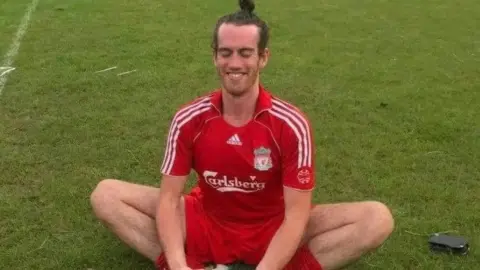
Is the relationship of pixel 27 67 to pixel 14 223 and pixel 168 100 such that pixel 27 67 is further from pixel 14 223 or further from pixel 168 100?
pixel 14 223

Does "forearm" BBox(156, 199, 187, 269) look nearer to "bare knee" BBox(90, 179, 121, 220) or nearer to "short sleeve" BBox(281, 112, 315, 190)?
"bare knee" BBox(90, 179, 121, 220)

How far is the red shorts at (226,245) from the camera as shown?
12.6 feet

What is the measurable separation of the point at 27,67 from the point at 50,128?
2.02m

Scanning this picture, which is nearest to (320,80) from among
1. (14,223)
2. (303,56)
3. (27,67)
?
(303,56)

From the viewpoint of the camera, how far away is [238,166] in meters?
3.71

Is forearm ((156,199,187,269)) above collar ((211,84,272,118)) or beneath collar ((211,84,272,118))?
beneath

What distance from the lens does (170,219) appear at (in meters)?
3.79

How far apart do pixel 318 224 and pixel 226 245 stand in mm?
514

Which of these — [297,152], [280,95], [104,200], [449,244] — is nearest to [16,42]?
[280,95]

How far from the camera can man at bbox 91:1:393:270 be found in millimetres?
3582

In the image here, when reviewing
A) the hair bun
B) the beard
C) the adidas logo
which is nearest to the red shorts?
the adidas logo

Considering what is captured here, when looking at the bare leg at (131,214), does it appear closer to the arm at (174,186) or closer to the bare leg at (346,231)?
the arm at (174,186)

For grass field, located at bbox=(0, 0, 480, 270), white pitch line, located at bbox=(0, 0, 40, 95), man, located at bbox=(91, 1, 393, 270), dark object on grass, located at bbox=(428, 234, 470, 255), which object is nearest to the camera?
man, located at bbox=(91, 1, 393, 270)

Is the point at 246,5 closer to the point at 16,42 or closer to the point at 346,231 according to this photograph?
the point at 346,231
